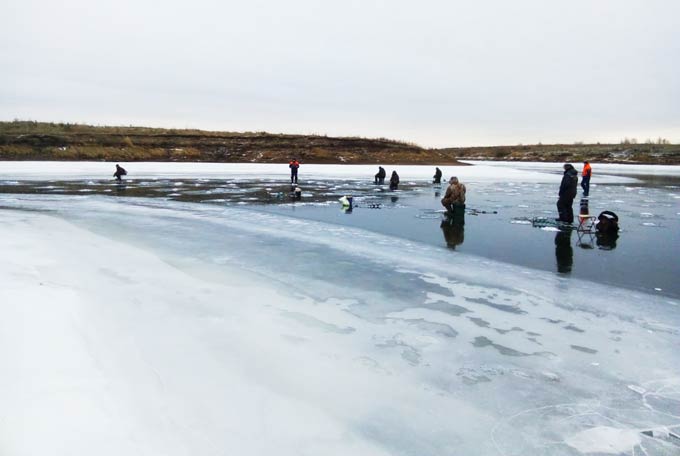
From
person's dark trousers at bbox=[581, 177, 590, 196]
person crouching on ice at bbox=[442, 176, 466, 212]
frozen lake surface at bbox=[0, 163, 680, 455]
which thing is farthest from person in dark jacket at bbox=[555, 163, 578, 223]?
person's dark trousers at bbox=[581, 177, 590, 196]

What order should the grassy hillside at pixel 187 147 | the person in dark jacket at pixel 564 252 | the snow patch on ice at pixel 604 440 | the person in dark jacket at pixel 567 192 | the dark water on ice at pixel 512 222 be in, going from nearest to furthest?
1. the snow patch on ice at pixel 604 440
2. the person in dark jacket at pixel 564 252
3. the dark water on ice at pixel 512 222
4. the person in dark jacket at pixel 567 192
5. the grassy hillside at pixel 187 147

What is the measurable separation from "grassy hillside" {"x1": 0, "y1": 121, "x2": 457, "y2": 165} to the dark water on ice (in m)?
33.1

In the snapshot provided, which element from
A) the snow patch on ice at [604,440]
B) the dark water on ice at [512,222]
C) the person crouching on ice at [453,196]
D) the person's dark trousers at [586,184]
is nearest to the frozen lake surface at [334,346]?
the snow patch on ice at [604,440]

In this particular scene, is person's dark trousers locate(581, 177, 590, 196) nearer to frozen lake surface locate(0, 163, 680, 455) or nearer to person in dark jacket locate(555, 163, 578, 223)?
person in dark jacket locate(555, 163, 578, 223)

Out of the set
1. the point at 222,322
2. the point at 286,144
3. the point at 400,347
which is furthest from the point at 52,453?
the point at 286,144

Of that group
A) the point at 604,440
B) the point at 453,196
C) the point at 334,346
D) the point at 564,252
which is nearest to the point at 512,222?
the point at 453,196

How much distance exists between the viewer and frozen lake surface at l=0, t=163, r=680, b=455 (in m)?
3.36

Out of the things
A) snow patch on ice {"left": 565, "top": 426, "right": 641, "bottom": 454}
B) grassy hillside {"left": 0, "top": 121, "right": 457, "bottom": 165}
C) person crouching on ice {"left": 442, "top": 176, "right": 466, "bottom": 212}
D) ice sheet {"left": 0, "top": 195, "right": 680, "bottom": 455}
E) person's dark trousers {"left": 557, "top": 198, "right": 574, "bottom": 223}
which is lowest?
snow patch on ice {"left": 565, "top": 426, "right": 641, "bottom": 454}

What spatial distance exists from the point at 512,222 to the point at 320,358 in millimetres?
10472

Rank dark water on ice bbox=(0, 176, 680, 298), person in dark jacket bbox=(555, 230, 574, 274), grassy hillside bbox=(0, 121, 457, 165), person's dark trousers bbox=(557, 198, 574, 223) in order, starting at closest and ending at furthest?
person in dark jacket bbox=(555, 230, 574, 274), dark water on ice bbox=(0, 176, 680, 298), person's dark trousers bbox=(557, 198, 574, 223), grassy hillside bbox=(0, 121, 457, 165)

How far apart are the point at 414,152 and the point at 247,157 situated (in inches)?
877

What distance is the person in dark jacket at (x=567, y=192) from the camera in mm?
12695

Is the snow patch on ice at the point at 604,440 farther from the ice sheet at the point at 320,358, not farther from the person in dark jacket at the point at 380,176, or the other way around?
the person in dark jacket at the point at 380,176

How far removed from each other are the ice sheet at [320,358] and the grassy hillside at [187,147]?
51.6 m
